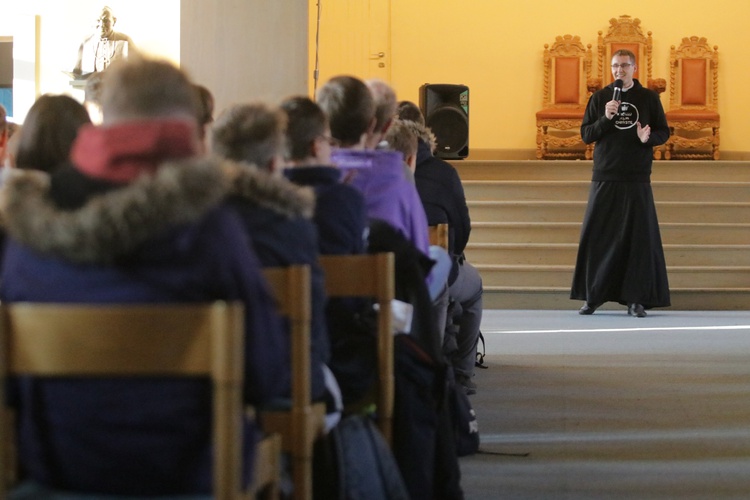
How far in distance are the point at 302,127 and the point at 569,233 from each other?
20.0ft

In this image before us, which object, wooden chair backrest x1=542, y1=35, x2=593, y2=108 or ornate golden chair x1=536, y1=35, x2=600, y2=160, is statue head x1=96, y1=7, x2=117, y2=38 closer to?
ornate golden chair x1=536, y1=35, x2=600, y2=160

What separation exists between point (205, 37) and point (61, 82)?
2.32m

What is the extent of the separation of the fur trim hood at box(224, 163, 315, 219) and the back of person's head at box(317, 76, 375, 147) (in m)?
0.90

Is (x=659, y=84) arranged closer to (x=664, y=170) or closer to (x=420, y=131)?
(x=664, y=170)

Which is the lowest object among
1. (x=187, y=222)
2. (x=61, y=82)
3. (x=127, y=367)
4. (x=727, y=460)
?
(x=727, y=460)

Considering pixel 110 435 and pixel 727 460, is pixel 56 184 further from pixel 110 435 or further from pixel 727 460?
pixel 727 460

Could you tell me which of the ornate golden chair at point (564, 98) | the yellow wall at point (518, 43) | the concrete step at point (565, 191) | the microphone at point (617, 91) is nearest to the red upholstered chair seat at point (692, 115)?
the yellow wall at point (518, 43)

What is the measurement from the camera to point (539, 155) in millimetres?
10625

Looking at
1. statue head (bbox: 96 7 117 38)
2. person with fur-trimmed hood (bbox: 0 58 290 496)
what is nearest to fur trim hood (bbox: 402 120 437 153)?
person with fur-trimmed hood (bbox: 0 58 290 496)

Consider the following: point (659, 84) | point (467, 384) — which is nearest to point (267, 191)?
point (467, 384)

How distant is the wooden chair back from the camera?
2059 mm

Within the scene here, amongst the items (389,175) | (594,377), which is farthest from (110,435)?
(594,377)

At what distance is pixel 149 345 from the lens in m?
1.47

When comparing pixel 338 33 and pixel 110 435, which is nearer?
pixel 110 435
